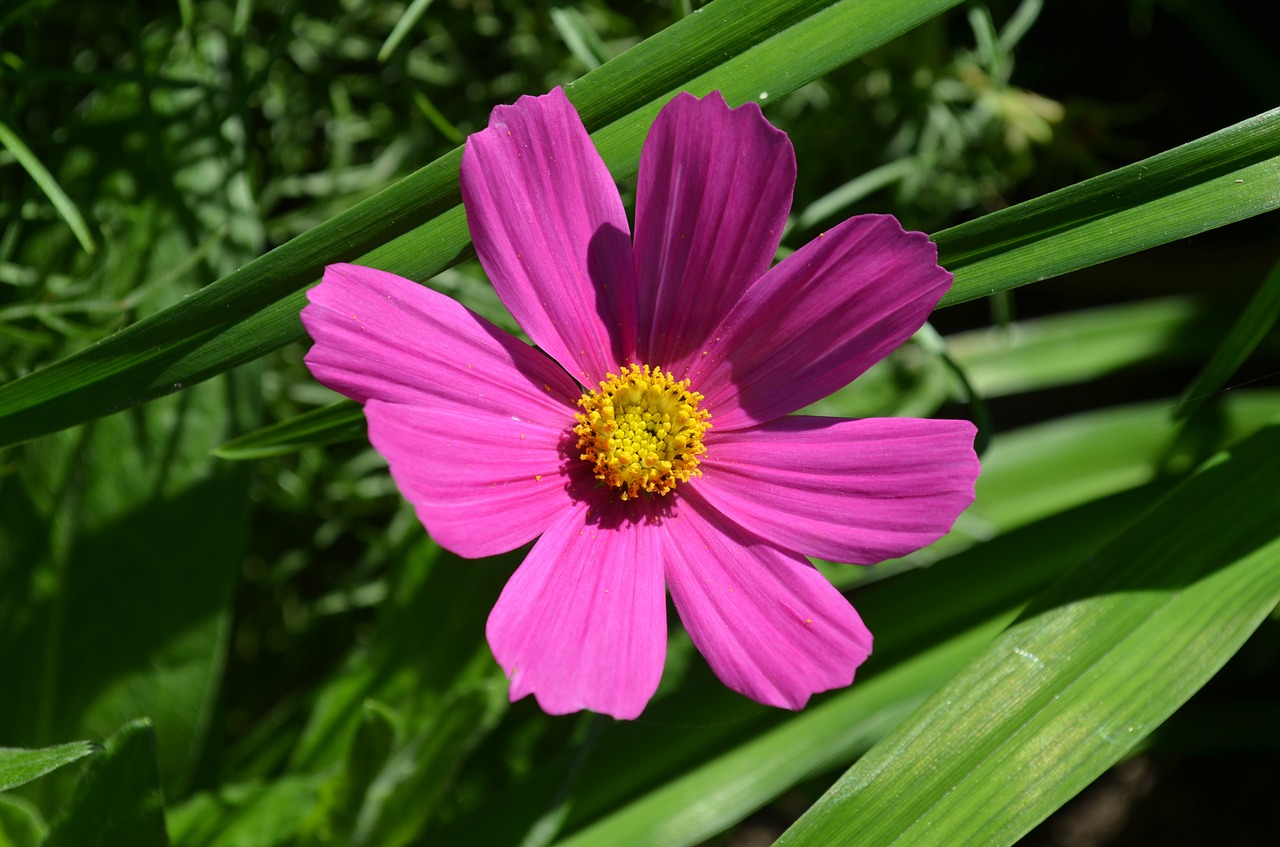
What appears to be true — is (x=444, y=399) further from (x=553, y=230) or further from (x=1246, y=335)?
(x=1246, y=335)

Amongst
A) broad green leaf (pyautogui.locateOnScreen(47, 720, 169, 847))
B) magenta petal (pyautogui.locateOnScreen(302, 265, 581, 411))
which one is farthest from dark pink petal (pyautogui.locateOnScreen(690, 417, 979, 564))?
broad green leaf (pyautogui.locateOnScreen(47, 720, 169, 847))

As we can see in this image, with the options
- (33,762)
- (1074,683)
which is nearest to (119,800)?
(33,762)

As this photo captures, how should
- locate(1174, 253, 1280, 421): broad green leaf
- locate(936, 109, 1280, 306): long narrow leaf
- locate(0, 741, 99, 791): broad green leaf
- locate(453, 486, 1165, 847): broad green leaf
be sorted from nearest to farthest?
locate(0, 741, 99, 791): broad green leaf → locate(936, 109, 1280, 306): long narrow leaf → locate(1174, 253, 1280, 421): broad green leaf → locate(453, 486, 1165, 847): broad green leaf

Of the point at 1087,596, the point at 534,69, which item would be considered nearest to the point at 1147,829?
the point at 1087,596

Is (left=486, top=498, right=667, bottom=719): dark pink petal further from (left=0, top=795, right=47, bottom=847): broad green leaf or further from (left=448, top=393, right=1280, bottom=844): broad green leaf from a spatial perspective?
(left=0, top=795, right=47, bottom=847): broad green leaf

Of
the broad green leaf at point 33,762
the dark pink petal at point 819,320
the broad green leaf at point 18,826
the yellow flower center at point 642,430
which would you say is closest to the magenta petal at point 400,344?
→ the yellow flower center at point 642,430

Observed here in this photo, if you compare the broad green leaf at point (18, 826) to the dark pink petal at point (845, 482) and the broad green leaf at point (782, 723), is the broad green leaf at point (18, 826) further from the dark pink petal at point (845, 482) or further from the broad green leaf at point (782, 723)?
the dark pink petal at point (845, 482)

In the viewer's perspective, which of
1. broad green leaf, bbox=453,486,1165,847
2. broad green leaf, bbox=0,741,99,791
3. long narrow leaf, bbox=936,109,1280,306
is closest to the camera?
broad green leaf, bbox=0,741,99,791
